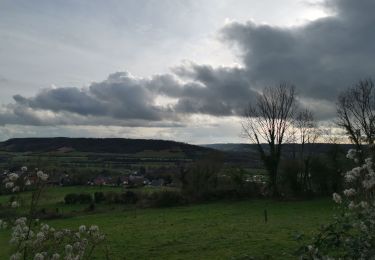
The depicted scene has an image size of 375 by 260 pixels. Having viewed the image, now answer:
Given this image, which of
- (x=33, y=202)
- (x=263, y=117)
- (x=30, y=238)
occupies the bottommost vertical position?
(x=30, y=238)

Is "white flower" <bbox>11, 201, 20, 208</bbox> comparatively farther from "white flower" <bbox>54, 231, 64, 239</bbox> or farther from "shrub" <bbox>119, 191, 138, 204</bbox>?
"shrub" <bbox>119, 191, 138, 204</bbox>

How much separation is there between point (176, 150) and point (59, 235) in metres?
161

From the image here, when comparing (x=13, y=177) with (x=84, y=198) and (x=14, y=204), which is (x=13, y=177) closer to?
(x=14, y=204)

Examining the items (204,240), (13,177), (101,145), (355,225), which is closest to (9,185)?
(13,177)

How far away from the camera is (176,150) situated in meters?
167

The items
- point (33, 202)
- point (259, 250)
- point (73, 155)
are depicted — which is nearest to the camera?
point (33, 202)

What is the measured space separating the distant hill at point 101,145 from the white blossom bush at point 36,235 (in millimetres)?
144373

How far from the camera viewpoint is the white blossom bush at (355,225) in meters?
5.89

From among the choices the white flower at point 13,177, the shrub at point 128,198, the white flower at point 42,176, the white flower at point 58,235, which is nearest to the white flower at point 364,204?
the white flower at point 58,235

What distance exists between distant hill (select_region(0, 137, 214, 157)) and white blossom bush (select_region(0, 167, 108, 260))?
14437 centimetres

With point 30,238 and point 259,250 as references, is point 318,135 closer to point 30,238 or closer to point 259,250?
point 259,250

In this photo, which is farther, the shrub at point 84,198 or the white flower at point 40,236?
the shrub at point 84,198

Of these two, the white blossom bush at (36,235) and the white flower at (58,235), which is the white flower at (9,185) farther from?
the white flower at (58,235)

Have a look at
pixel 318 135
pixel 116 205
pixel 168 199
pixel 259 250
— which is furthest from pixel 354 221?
pixel 318 135
